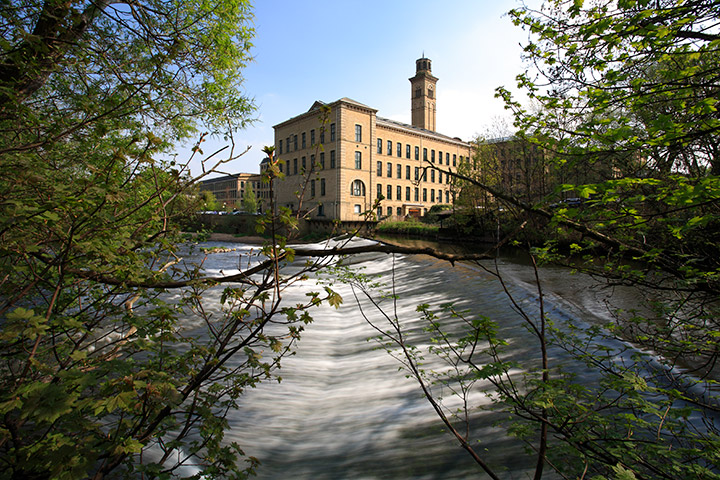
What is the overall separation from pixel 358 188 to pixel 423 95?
28051 mm

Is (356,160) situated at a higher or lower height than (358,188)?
higher

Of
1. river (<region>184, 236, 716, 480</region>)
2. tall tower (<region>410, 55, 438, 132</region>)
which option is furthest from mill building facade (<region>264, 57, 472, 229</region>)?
river (<region>184, 236, 716, 480</region>)

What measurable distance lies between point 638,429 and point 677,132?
2.43m

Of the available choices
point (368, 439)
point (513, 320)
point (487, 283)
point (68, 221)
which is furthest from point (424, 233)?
point (68, 221)

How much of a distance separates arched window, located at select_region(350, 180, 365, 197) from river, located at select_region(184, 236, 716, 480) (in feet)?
114

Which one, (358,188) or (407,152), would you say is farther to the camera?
(407,152)

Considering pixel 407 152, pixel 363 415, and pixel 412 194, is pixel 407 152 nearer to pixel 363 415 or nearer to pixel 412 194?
pixel 412 194

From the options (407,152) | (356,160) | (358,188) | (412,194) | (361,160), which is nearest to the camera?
(356,160)

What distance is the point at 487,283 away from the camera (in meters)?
9.98

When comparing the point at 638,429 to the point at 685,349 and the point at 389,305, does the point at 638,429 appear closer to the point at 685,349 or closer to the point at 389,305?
the point at 685,349

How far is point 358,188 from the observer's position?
140 ft

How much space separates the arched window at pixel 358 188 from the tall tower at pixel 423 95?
24935 mm

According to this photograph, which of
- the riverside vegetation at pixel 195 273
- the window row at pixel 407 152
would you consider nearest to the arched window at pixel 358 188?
the window row at pixel 407 152

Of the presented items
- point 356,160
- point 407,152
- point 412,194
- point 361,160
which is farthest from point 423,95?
point 356,160
